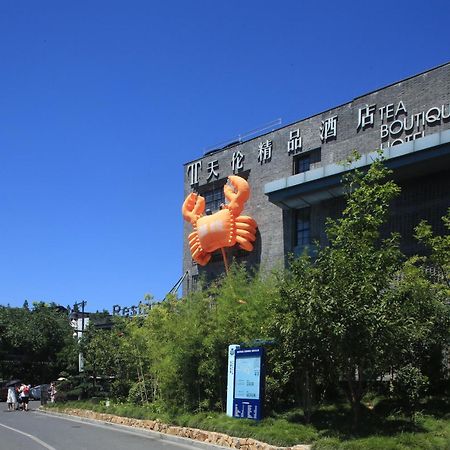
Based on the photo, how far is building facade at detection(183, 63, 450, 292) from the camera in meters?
24.0

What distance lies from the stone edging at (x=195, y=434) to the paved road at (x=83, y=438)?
241 millimetres

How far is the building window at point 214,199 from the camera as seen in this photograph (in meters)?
36.4

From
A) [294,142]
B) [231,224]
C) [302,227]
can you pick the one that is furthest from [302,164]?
[231,224]

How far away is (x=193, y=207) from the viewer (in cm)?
3594

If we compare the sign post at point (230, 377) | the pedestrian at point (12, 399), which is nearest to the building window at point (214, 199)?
the pedestrian at point (12, 399)

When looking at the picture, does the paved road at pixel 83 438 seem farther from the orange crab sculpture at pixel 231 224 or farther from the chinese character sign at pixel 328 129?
the chinese character sign at pixel 328 129

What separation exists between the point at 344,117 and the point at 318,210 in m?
4.32

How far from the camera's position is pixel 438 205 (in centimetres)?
2381

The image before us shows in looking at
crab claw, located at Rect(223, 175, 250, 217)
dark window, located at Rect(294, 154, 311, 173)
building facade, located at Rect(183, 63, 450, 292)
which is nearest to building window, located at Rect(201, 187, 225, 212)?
building facade, located at Rect(183, 63, 450, 292)

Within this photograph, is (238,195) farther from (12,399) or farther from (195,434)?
(12,399)

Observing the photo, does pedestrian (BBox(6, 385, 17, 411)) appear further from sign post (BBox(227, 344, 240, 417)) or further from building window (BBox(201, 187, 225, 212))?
sign post (BBox(227, 344, 240, 417))

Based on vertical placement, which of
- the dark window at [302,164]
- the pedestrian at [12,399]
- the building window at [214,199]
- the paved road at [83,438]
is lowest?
the pedestrian at [12,399]

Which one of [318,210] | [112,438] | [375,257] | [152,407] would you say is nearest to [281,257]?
[318,210]

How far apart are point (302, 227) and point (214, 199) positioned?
296 inches
